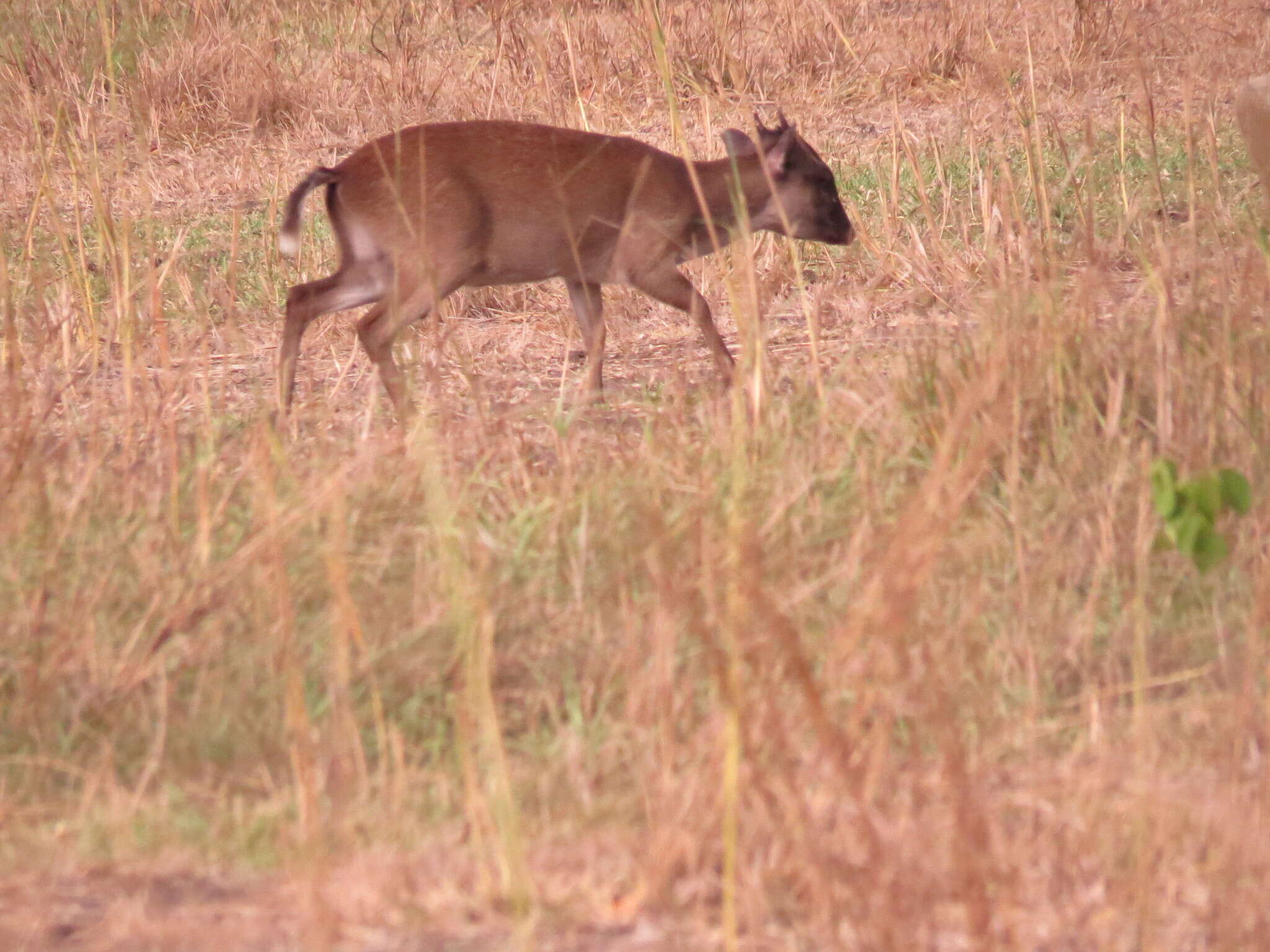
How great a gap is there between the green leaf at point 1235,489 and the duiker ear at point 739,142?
311cm

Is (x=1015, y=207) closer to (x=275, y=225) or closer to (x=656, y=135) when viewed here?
(x=275, y=225)

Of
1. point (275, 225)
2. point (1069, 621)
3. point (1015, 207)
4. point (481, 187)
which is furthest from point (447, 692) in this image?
point (275, 225)

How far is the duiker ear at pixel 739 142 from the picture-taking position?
5727 mm

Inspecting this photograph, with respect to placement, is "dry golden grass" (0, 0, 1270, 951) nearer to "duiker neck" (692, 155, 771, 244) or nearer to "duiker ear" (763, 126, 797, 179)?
"duiker ear" (763, 126, 797, 179)

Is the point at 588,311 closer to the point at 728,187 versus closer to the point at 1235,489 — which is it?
the point at 728,187

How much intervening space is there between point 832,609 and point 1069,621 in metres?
0.38

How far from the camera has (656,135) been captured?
324 inches

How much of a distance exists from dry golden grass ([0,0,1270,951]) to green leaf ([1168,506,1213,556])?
0.18 meters

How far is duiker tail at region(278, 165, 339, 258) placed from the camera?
5000mm

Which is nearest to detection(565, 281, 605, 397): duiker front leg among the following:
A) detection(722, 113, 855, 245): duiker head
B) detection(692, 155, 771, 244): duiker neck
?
detection(692, 155, 771, 244): duiker neck

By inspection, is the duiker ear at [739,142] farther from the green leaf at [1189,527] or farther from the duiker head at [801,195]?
the green leaf at [1189,527]

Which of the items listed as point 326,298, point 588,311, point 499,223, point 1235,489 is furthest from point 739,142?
point 1235,489

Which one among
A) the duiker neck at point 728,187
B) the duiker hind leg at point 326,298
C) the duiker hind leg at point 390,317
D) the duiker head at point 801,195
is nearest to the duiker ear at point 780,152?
the duiker head at point 801,195

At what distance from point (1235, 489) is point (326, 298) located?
304cm
